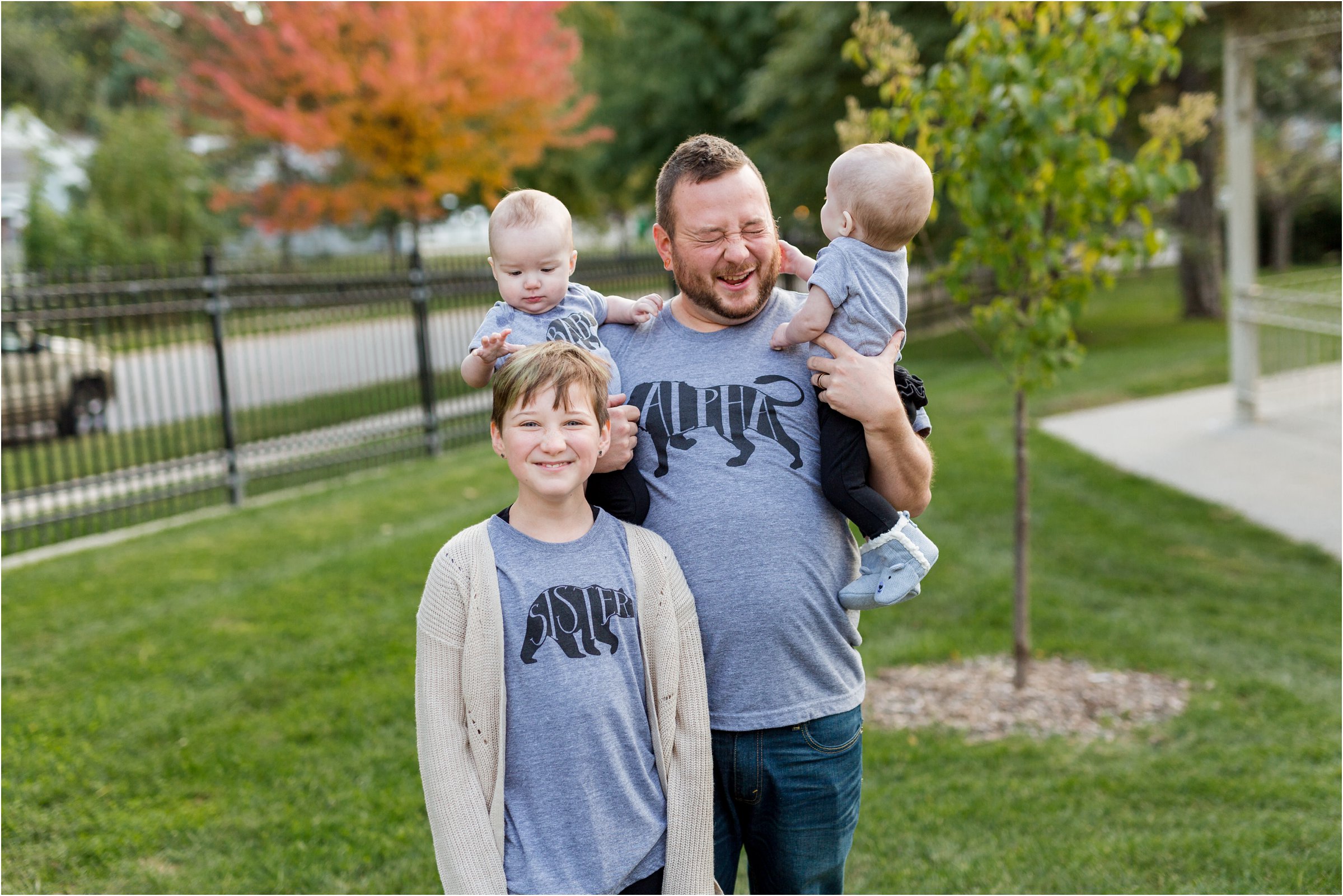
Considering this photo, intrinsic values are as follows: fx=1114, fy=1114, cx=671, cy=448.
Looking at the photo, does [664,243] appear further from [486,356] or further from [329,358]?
[329,358]

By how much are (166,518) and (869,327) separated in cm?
756

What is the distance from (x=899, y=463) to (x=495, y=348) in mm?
862

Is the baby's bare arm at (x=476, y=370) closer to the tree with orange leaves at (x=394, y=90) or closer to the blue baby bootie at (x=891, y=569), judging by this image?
the blue baby bootie at (x=891, y=569)

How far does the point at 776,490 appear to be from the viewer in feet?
7.39

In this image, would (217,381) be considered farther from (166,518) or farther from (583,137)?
(583,137)

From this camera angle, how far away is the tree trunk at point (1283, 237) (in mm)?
19094

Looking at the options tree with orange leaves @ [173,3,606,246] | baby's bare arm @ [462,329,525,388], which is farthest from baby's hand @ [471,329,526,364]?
tree with orange leaves @ [173,3,606,246]

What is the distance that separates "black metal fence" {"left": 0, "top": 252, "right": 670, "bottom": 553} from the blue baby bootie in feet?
21.9

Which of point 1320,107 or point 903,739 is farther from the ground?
point 1320,107

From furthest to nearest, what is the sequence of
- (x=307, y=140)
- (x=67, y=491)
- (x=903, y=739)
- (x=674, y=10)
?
(x=674, y=10) < (x=307, y=140) < (x=67, y=491) < (x=903, y=739)

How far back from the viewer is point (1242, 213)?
10438 millimetres

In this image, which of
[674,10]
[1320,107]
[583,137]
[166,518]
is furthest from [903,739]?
[674,10]

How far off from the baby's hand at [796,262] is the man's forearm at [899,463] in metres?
0.45

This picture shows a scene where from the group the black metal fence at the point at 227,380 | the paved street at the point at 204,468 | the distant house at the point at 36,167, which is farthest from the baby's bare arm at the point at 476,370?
the distant house at the point at 36,167
